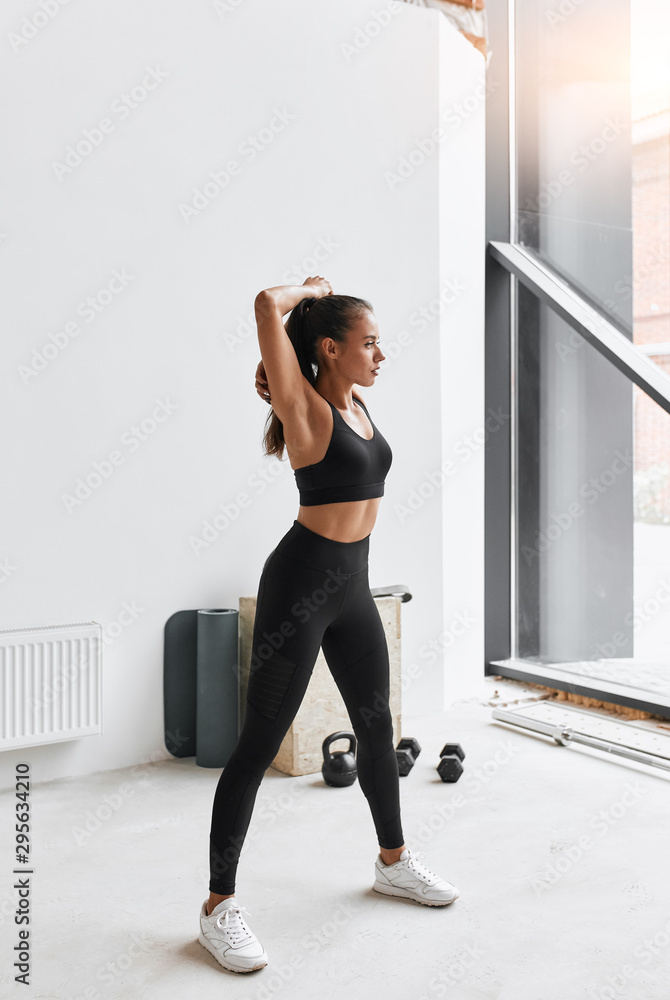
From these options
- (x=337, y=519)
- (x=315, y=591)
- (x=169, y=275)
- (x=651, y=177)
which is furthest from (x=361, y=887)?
(x=651, y=177)

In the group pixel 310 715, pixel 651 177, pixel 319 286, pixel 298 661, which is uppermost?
pixel 651 177

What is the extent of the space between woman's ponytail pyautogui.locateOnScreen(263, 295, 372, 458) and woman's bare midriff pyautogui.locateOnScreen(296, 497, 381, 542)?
8.9 inches

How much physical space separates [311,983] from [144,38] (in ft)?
10.2

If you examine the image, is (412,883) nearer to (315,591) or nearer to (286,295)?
(315,591)

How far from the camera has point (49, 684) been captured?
2.86 meters

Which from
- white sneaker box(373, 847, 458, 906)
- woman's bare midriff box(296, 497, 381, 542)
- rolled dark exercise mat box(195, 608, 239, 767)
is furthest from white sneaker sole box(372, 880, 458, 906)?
rolled dark exercise mat box(195, 608, 239, 767)

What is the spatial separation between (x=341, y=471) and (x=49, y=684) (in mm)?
1567

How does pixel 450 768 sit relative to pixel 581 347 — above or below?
below

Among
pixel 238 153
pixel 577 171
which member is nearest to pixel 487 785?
pixel 238 153

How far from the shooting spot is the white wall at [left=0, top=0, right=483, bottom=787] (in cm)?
292

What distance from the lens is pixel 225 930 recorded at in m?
1.79

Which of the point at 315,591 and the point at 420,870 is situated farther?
the point at 420,870

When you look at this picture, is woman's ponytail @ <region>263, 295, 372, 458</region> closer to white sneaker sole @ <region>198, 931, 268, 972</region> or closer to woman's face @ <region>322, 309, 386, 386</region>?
woman's face @ <region>322, 309, 386, 386</region>

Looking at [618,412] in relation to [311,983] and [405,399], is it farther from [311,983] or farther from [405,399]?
[311,983]
